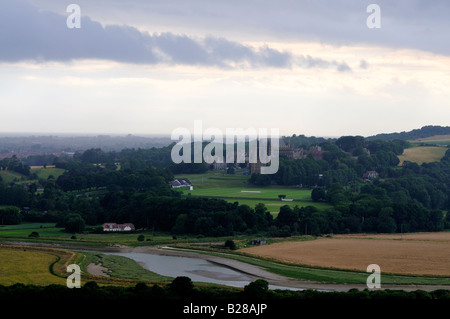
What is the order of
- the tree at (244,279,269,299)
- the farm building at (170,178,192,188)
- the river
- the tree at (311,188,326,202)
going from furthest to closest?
the farm building at (170,178,192,188)
the tree at (311,188,326,202)
the river
the tree at (244,279,269,299)

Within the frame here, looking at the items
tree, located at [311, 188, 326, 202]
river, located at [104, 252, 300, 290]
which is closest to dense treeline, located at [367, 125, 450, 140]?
tree, located at [311, 188, 326, 202]

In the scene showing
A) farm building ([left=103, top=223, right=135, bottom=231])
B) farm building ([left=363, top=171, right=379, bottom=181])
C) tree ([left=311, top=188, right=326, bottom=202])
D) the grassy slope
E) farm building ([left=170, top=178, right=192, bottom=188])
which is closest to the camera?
the grassy slope

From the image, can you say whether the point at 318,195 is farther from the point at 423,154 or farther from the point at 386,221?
the point at 423,154

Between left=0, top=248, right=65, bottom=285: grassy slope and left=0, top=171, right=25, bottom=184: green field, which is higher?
left=0, top=171, right=25, bottom=184: green field

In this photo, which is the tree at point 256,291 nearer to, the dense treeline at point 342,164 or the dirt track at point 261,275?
the dirt track at point 261,275

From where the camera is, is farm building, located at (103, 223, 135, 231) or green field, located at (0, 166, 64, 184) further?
green field, located at (0, 166, 64, 184)

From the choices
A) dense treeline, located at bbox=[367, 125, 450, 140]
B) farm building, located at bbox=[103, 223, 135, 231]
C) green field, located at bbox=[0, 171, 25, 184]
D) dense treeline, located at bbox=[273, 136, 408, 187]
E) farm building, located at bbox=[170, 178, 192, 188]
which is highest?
dense treeline, located at bbox=[367, 125, 450, 140]

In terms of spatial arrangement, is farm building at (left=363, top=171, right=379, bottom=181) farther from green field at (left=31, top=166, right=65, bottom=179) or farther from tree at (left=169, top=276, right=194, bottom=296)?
tree at (left=169, top=276, right=194, bottom=296)

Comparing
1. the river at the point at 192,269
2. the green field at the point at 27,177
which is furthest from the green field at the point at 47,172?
the river at the point at 192,269
